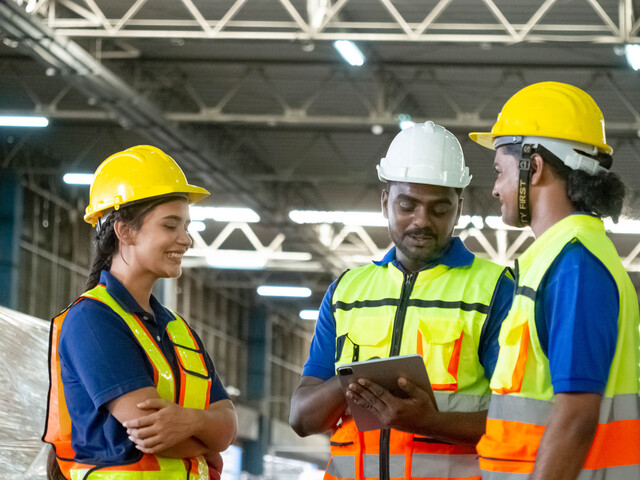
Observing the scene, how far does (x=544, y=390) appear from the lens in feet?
9.39

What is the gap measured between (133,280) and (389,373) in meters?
1.14

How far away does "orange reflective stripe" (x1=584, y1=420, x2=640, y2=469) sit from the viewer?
9.03 feet

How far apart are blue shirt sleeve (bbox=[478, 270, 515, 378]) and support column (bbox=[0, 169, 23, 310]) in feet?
56.7

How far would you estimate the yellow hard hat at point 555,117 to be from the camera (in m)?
3.18

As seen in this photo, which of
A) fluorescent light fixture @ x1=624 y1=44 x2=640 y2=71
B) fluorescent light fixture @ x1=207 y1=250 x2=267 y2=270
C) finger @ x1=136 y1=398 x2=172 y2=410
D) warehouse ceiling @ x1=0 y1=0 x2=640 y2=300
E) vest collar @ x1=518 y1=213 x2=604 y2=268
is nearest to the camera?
vest collar @ x1=518 y1=213 x2=604 y2=268

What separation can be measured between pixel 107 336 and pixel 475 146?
17021 mm

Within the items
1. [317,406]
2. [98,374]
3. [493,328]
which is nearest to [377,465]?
[317,406]

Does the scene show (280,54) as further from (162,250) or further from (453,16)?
(162,250)

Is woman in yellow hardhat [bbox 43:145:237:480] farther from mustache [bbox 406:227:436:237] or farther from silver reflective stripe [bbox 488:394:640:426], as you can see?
silver reflective stripe [bbox 488:394:640:426]

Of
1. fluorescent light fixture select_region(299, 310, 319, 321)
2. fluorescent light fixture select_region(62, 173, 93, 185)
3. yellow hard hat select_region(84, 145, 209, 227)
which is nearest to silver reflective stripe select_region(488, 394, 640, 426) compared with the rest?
yellow hard hat select_region(84, 145, 209, 227)

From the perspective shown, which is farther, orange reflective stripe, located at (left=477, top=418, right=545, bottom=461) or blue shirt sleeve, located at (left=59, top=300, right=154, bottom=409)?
blue shirt sleeve, located at (left=59, top=300, right=154, bottom=409)

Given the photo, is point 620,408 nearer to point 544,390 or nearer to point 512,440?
point 544,390

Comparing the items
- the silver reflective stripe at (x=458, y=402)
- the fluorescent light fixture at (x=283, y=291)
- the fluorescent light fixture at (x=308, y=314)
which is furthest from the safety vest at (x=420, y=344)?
the fluorescent light fixture at (x=308, y=314)

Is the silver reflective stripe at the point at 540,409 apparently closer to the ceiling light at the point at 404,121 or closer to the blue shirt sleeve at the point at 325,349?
the blue shirt sleeve at the point at 325,349
